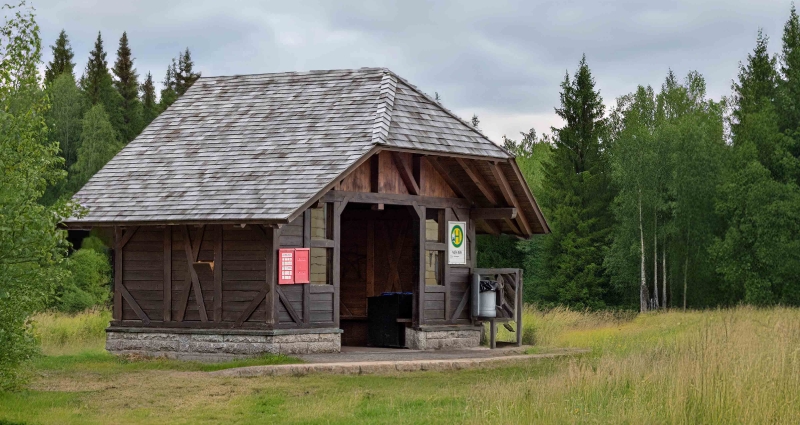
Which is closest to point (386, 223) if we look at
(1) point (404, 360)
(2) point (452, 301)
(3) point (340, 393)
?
(2) point (452, 301)

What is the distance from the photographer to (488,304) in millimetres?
21766

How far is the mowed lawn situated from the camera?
1072 cm

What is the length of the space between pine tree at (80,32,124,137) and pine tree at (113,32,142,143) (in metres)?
0.51

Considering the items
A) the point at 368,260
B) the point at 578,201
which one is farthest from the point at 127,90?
the point at 368,260

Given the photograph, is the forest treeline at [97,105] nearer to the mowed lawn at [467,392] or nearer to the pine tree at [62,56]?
the pine tree at [62,56]

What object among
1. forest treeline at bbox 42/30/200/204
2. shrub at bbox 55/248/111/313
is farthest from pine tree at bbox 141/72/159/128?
shrub at bbox 55/248/111/313

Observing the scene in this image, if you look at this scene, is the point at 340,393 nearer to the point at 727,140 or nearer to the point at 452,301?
the point at 452,301

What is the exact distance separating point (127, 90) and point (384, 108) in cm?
5111

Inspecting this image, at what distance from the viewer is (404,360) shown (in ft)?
61.0

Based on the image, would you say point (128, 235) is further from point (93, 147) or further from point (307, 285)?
point (93, 147)

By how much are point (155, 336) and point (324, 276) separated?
126 inches

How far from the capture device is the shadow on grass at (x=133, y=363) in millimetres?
17844

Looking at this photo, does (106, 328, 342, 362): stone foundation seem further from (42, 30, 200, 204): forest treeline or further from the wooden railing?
(42, 30, 200, 204): forest treeline

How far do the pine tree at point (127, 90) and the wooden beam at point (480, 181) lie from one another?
43849 mm
